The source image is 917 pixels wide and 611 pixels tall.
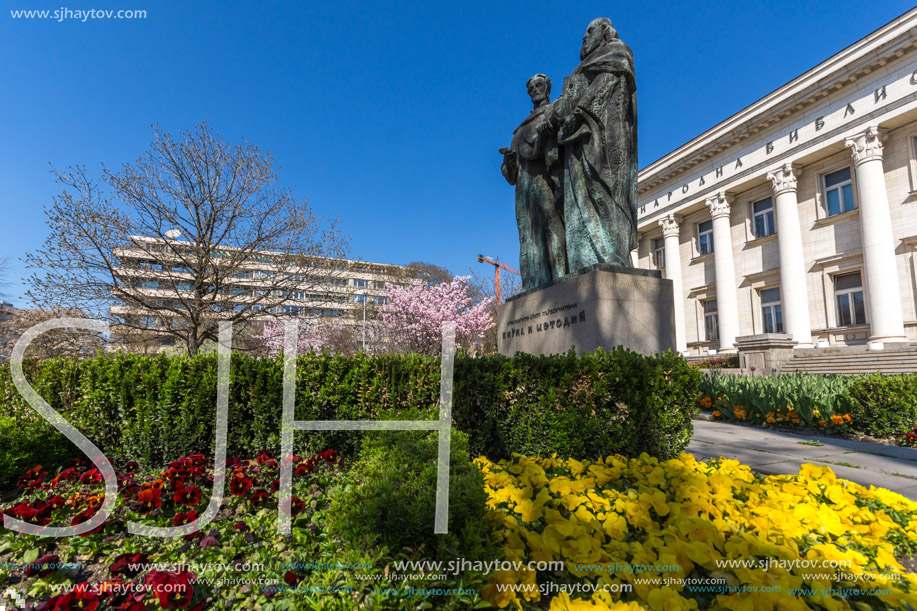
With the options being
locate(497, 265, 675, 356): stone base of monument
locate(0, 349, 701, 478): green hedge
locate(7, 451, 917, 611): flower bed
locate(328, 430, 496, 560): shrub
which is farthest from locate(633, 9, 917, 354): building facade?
locate(328, 430, 496, 560): shrub

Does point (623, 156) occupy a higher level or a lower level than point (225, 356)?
higher

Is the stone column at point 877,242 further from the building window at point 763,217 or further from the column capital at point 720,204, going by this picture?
the column capital at point 720,204

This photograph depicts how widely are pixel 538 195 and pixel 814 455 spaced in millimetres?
4987

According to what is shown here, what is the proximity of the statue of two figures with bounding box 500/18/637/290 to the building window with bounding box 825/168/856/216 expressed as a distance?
20937mm

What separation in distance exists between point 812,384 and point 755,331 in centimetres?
1886

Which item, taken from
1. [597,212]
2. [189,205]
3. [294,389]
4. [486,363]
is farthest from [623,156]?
[189,205]

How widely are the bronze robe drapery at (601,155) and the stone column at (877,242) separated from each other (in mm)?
18132

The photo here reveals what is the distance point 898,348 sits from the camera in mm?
15977

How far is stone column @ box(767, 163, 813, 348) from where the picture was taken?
805 inches

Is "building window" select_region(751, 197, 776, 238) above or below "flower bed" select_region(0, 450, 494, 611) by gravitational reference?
above

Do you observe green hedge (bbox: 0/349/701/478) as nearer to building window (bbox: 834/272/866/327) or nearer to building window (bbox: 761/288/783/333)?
building window (bbox: 834/272/866/327)

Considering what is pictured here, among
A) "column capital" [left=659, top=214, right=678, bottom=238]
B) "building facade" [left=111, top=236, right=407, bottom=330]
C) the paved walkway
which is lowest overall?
the paved walkway

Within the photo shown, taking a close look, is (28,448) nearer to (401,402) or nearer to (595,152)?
(401,402)

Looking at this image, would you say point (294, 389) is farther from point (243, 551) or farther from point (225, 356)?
point (243, 551)
